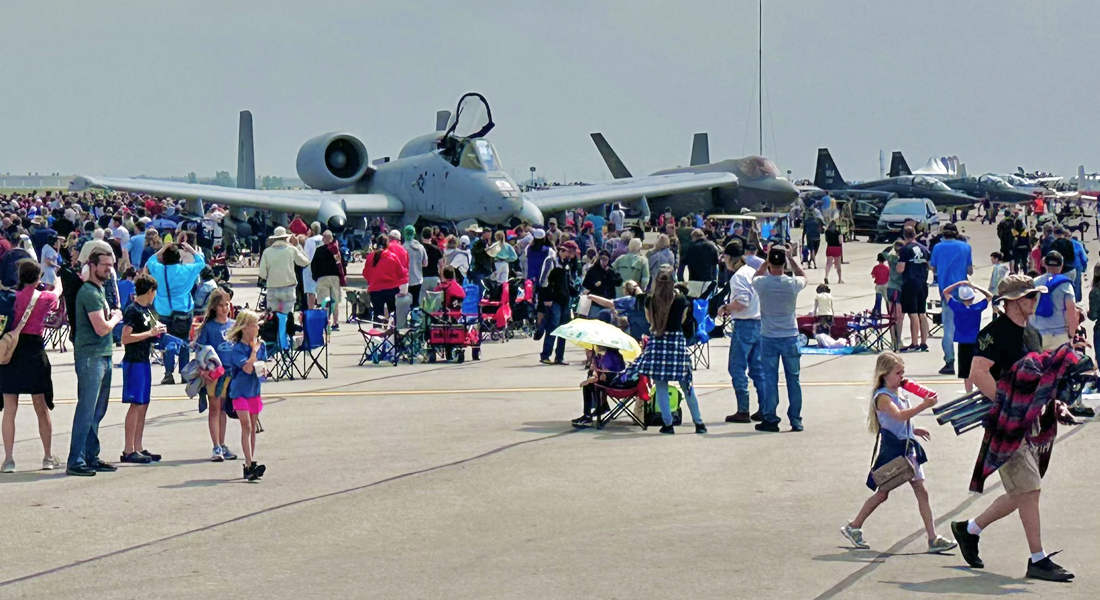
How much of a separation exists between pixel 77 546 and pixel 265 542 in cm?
109

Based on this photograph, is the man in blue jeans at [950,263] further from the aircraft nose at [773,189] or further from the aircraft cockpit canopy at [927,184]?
the aircraft cockpit canopy at [927,184]

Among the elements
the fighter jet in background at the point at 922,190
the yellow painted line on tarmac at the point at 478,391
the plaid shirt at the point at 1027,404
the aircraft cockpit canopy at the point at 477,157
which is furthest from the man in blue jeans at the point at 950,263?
the fighter jet in background at the point at 922,190

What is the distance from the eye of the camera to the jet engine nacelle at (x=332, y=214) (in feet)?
113

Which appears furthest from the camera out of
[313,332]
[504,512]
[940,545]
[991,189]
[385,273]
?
[991,189]

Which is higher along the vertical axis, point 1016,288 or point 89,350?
point 1016,288

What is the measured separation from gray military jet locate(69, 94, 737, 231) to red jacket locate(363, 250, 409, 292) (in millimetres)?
10328

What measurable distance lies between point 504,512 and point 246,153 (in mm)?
43016

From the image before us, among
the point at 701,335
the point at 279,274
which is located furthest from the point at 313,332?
the point at 701,335

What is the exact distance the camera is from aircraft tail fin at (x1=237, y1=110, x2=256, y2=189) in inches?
1988

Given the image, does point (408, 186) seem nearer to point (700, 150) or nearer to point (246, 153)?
point (246, 153)

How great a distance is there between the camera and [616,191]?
142ft

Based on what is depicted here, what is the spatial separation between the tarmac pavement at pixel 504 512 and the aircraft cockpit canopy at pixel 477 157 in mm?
19854

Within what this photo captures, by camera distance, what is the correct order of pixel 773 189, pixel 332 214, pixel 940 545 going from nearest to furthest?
pixel 940 545
pixel 332 214
pixel 773 189

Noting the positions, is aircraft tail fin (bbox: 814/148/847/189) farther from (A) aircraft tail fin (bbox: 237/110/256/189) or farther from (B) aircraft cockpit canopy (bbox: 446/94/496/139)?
(B) aircraft cockpit canopy (bbox: 446/94/496/139)
